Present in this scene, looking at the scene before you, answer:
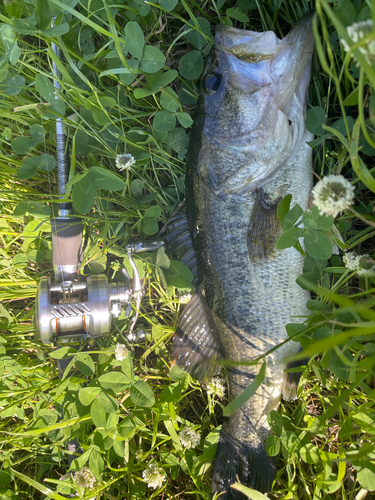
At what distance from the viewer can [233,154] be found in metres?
1.66

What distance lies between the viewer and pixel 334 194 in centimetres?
102

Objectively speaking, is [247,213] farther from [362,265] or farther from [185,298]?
[185,298]

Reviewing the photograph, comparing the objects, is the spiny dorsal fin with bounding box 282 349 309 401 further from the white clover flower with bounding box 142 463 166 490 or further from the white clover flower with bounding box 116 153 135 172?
the white clover flower with bounding box 116 153 135 172

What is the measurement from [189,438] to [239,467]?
1.12 ft

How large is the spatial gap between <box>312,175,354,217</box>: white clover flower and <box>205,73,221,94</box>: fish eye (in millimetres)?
897

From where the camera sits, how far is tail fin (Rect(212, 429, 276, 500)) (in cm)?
197

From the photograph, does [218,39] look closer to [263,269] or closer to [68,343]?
[263,269]

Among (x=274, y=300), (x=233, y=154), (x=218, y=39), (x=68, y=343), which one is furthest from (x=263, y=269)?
(x=68, y=343)

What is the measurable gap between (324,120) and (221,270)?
2.99 ft

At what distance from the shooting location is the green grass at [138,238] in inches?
65.2

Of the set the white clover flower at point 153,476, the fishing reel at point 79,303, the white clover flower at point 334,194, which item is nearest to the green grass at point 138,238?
the white clover flower at point 153,476

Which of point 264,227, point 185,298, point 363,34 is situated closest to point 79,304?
point 185,298

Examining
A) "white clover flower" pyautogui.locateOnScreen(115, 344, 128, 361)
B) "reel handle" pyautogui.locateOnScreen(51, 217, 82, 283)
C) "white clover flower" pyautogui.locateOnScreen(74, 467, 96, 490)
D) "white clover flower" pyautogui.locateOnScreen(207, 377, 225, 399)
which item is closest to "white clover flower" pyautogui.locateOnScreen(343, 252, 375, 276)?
"white clover flower" pyautogui.locateOnScreen(207, 377, 225, 399)

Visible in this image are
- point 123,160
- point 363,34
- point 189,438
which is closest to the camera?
point 363,34
